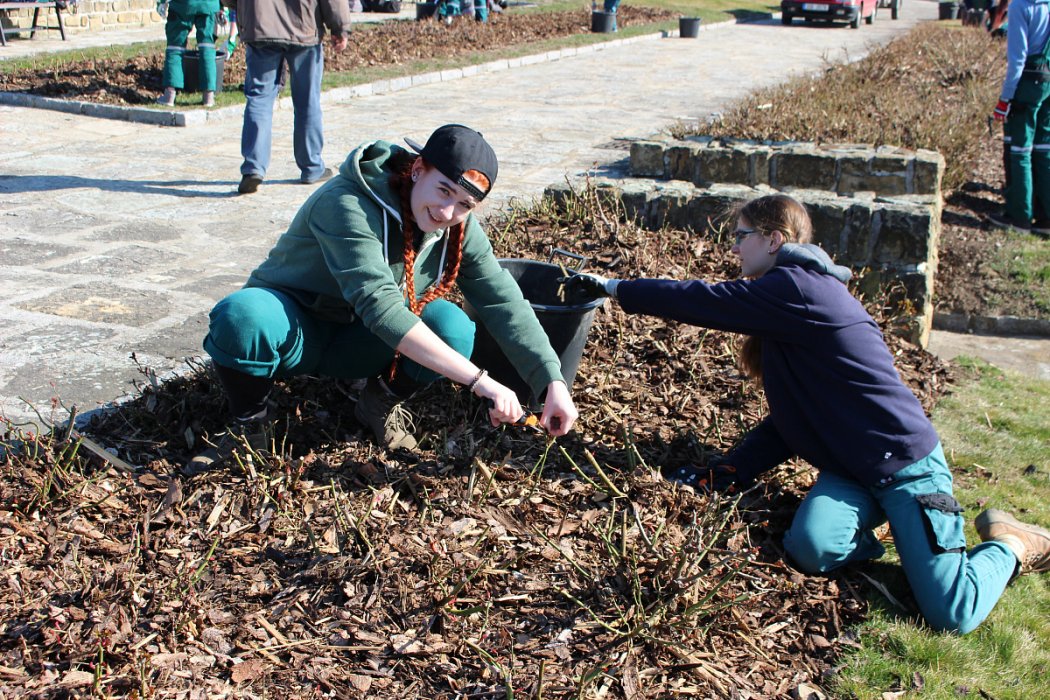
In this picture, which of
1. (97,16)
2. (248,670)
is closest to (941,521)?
(248,670)

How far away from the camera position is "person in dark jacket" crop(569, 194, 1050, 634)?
3.19 meters

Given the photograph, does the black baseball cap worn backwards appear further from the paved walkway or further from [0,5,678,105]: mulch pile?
[0,5,678,105]: mulch pile

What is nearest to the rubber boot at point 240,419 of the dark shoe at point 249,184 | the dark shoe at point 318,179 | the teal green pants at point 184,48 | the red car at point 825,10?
the dark shoe at point 249,184

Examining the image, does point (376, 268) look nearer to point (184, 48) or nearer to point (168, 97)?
point (168, 97)

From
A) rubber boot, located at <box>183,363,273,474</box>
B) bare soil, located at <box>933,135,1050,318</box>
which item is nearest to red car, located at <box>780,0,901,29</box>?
bare soil, located at <box>933,135,1050,318</box>

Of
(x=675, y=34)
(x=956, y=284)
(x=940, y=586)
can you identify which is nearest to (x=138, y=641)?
(x=940, y=586)

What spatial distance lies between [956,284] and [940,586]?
4352mm

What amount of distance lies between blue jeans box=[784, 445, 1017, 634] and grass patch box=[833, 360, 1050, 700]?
10cm

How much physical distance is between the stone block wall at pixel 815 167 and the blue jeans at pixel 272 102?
103 inches

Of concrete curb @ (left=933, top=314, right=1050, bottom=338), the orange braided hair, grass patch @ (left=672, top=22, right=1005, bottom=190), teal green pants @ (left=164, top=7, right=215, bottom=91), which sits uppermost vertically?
teal green pants @ (left=164, top=7, right=215, bottom=91)

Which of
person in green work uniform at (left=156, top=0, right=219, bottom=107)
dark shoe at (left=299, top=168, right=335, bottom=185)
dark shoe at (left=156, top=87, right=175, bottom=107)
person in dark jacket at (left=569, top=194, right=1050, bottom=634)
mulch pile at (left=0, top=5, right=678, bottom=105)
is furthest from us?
mulch pile at (left=0, top=5, right=678, bottom=105)

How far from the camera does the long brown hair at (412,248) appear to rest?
325 centimetres

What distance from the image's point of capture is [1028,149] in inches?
315

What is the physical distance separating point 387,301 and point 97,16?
17.1 meters
